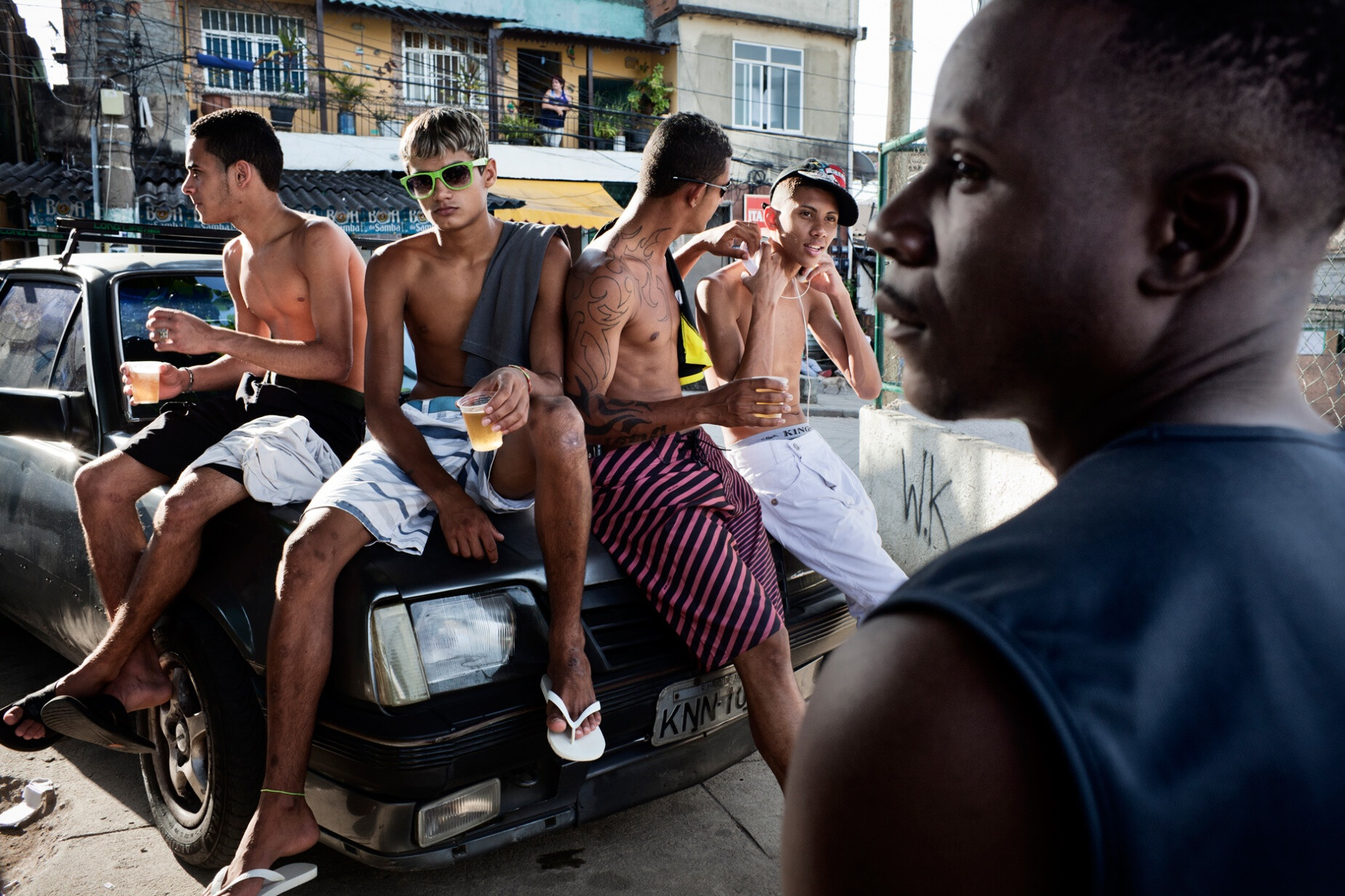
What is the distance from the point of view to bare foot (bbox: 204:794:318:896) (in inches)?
95.3

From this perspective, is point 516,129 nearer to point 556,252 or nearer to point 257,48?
point 257,48

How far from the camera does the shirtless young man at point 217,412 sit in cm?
292

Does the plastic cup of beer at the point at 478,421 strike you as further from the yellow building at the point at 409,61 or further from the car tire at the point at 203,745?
the yellow building at the point at 409,61

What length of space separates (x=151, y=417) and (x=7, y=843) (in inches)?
55.9

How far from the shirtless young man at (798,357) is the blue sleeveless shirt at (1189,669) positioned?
2661 millimetres

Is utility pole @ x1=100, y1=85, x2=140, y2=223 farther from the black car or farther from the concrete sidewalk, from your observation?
the concrete sidewalk

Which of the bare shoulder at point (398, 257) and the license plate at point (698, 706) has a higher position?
the bare shoulder at point (398, 257)

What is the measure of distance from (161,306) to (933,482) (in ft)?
12.5

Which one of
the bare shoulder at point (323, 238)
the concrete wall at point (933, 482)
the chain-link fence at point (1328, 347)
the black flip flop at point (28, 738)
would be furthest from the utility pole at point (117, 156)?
the chain-link fence at point (1328, 347)

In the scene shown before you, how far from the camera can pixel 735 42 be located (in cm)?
2403

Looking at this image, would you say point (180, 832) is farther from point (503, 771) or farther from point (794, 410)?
point (794, 410)

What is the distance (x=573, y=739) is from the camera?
8.00 ft

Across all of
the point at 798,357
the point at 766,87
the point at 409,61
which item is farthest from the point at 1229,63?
the point at 766,87

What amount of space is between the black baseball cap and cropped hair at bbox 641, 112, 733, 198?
536mm
